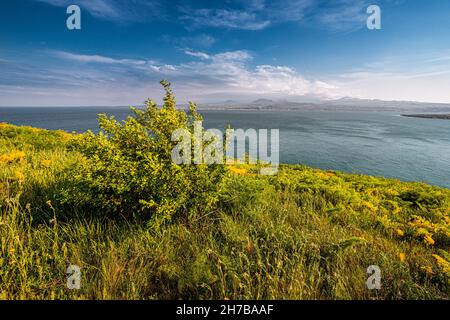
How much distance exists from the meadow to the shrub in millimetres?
23

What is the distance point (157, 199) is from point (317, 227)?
3382mm

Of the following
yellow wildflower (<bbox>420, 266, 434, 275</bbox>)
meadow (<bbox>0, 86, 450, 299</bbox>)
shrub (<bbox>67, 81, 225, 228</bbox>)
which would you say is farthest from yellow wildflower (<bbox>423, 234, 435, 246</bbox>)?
shrub (<bbox>67, 81, 225, 228</bbox>)

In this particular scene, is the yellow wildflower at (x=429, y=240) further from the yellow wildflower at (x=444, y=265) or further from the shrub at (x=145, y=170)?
the shrub at (x=145, y=170)

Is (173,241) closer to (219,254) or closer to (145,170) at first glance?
(219,254)

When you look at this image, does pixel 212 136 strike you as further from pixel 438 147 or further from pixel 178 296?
pixel 438 147

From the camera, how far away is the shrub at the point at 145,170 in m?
3.54

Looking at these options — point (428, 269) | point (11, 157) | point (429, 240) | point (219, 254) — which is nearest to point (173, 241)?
point (219, 254)

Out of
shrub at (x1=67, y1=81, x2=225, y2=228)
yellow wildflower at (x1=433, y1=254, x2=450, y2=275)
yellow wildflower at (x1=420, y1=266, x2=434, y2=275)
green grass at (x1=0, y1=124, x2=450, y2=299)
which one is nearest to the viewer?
green grass at (x1=0, y1=124, x2=450, y2=299)

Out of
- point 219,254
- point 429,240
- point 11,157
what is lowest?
point 429,240

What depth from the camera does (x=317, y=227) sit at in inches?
178

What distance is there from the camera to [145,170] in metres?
3.67

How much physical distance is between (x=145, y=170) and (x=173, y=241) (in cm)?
138

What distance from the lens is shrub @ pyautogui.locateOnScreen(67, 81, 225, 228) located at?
3.54 m

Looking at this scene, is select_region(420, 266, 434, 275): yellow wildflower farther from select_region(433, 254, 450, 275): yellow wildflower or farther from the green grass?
select_region(433, 254, 450, 275): yellow wildflower
